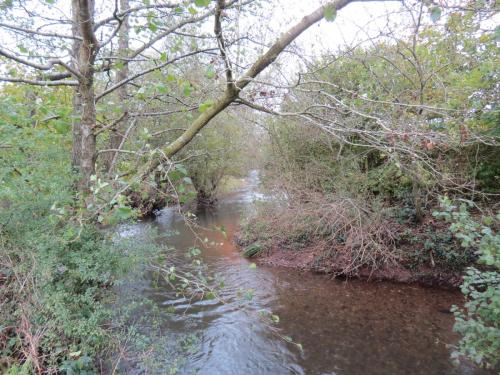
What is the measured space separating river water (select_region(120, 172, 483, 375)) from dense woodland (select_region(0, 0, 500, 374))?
606mm

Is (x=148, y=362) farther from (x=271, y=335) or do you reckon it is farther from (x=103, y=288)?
(x=271, y=335)

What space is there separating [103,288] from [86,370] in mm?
951

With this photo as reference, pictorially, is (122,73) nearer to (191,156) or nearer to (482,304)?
(191,156)

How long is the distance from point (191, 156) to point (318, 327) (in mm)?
4556

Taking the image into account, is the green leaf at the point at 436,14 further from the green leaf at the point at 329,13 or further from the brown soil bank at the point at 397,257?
the brown soil bank at the point at 397,257

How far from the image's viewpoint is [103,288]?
13.6 feet

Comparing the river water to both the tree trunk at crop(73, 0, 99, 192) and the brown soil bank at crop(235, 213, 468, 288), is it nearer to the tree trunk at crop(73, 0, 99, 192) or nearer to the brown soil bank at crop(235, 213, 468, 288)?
the brown soil bank at crop(235, 213, 468, 288)

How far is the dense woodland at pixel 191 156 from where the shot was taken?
2.92 metres

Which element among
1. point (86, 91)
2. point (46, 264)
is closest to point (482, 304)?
point (46, 264)

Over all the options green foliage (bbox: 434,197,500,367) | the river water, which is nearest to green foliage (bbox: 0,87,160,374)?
the river water

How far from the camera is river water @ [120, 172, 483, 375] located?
16.3 feet

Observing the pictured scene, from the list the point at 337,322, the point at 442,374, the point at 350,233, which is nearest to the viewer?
the point at 442,374

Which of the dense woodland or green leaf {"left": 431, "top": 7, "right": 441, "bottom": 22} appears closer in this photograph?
green leaf {"left": 431, "top": 7, "right": 441, "bottom": 22}

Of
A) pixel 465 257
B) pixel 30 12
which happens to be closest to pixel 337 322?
pixel 465 257
